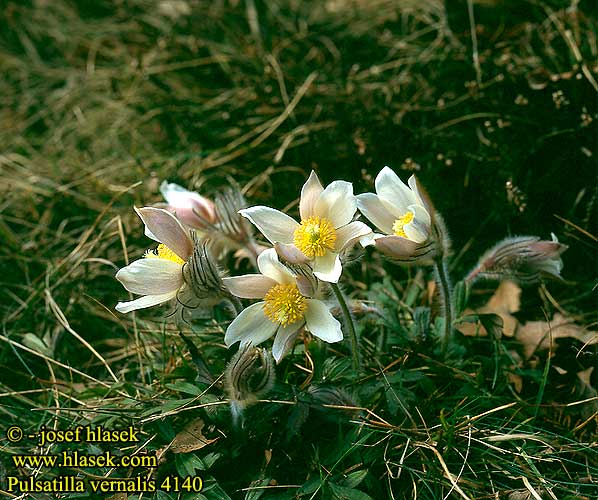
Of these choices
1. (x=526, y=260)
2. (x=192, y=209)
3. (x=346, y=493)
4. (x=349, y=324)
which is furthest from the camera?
(x=192, y=209)

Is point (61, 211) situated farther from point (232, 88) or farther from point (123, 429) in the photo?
point (123, 429)

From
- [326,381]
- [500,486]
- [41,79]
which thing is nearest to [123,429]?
[326,381]

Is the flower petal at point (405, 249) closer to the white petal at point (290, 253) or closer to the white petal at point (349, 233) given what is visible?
the white petal at point (349, 233)

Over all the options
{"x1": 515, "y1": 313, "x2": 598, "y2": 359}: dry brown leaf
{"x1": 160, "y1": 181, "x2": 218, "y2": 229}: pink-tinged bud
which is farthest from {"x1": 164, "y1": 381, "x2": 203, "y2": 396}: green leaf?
{"x1": 515, "y1": 313, "x2": 598, "y2": 359}: dry brown leaf

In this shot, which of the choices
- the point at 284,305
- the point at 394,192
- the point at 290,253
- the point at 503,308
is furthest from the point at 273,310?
the point at 503,308

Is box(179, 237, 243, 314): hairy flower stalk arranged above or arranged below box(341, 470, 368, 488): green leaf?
above

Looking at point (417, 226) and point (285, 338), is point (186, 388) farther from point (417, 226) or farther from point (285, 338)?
point (417, 226)

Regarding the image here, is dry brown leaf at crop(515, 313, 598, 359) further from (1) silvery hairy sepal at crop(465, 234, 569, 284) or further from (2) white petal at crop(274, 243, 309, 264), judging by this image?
(2) white petal at crop(274, 243, 309, 264)
